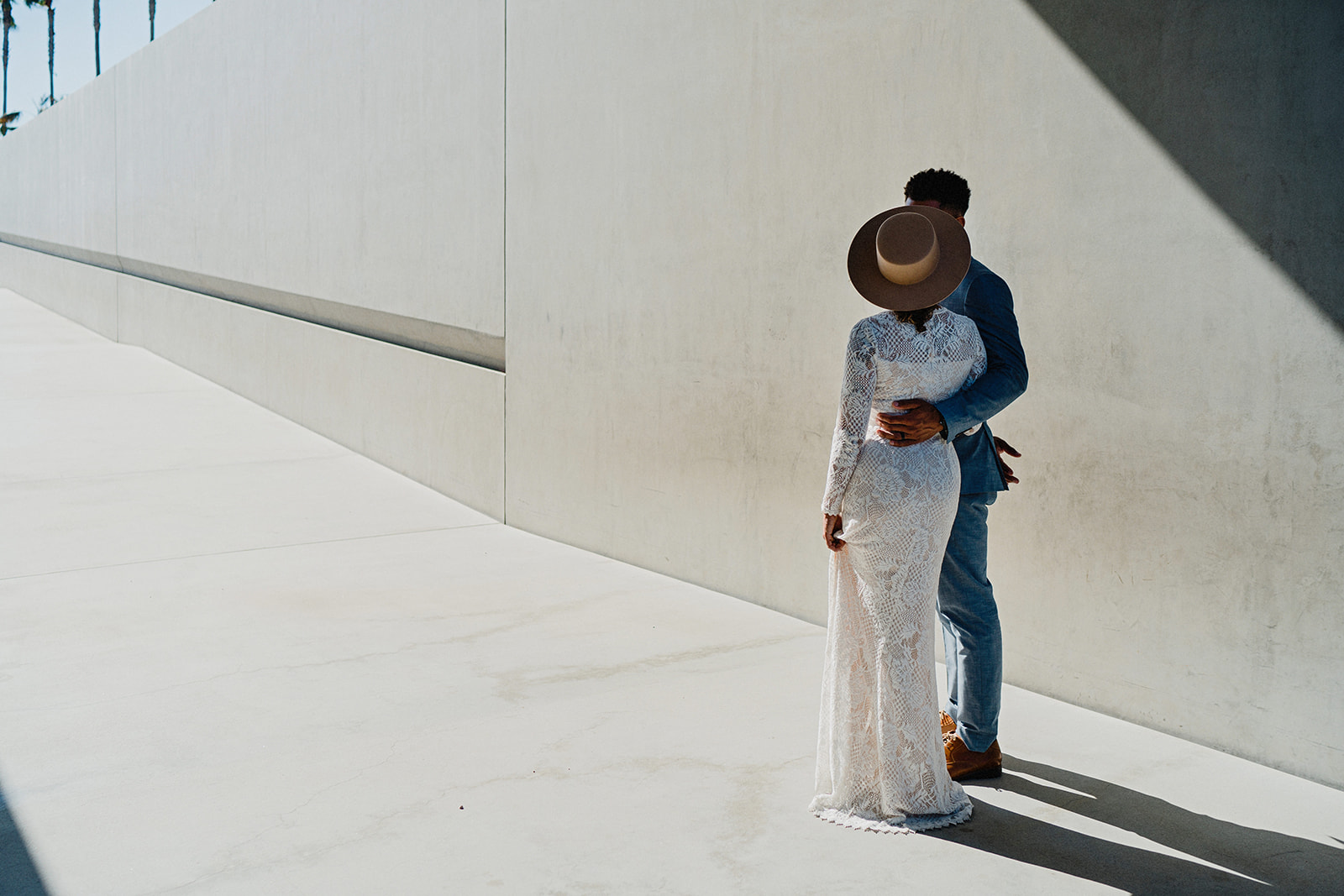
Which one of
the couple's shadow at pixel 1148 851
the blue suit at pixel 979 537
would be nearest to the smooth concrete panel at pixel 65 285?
the blue suit at pixel 979 537

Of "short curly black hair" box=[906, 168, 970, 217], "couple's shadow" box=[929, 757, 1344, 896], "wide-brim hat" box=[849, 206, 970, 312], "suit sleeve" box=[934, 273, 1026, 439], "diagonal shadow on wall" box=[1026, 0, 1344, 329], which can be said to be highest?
"diagonal shadow on wall" box=[1026, 0, 1344, 329]

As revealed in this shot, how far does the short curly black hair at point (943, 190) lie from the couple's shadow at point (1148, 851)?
5.72 feet

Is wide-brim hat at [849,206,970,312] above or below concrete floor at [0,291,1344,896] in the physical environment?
above

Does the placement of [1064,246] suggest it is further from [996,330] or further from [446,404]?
[446,404]

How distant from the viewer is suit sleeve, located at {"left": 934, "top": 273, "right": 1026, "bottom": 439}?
10.8 ft

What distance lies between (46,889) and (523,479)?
15.3 ft

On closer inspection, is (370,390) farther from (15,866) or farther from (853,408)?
(853,408)

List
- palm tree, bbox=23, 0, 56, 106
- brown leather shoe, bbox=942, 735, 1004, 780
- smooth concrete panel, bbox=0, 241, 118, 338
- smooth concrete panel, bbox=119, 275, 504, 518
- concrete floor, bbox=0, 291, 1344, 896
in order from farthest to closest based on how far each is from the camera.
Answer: palm tree, bbox=23, 0, 56, 106 < smooth concrete panel, bbox=0, 241, 118, 338 < smooth concrete panel, bbox=119, 275, 504, 518 < brown leather shoe, bbox=942, 735, 1004, 780 < concrete floor, bbox=0, 291, 1344, 896

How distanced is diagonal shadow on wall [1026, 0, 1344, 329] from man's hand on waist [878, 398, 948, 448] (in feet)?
4.21

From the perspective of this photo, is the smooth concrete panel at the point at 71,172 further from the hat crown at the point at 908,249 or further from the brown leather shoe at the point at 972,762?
the brown leather shoe at the point at 972,762

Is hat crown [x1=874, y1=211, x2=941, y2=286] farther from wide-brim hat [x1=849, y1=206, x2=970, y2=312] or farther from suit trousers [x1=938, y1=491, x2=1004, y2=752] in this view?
suit trousers [x1=938, y1=491, x2=1004, y2=752]

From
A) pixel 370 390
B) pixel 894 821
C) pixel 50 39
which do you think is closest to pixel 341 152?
pixel 370 390

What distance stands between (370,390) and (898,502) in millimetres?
6947

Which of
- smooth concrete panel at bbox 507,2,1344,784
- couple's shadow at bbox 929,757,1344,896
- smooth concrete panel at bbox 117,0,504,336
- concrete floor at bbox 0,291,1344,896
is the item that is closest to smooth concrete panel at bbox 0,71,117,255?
smooth concrete panel at bbox 117,0,504,336
